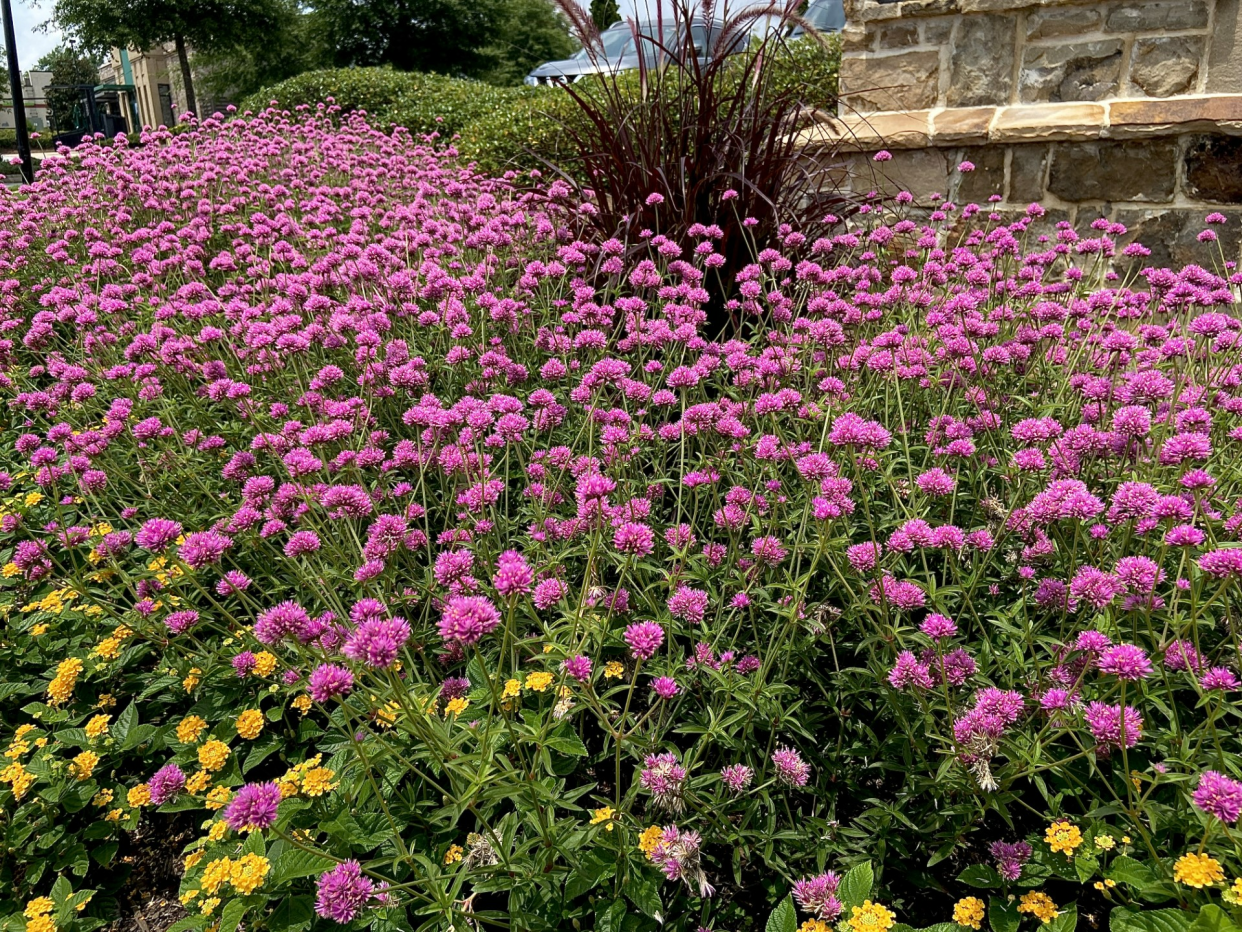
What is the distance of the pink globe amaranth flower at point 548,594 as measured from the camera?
218 cm

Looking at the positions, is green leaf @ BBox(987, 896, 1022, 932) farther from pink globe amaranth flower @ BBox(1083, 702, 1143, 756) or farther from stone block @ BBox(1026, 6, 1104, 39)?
stone block @ BBox(1026, 6, 1104, 39)

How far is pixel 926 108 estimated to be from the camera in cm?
631

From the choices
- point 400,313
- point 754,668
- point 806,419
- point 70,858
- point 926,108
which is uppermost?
point 926,108

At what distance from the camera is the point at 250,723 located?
7.62ft

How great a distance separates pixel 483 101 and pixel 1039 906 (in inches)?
636

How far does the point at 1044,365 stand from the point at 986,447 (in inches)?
27.8

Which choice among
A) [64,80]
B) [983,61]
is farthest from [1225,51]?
[64,80]

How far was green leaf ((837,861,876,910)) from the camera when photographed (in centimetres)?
177

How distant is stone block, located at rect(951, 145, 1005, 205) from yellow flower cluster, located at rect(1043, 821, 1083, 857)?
5.30m

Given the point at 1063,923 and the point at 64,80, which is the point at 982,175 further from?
the point at 64,80

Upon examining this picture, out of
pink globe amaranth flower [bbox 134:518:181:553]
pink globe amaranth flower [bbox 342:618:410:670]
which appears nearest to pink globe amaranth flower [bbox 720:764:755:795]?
pink globe amaranth flower [bbox 342:618:410:670]

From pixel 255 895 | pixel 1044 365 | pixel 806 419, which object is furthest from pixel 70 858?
pixel 1044 365

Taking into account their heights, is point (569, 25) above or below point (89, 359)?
above

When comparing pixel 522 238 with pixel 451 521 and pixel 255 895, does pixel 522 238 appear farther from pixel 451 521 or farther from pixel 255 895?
pixel 255 895
